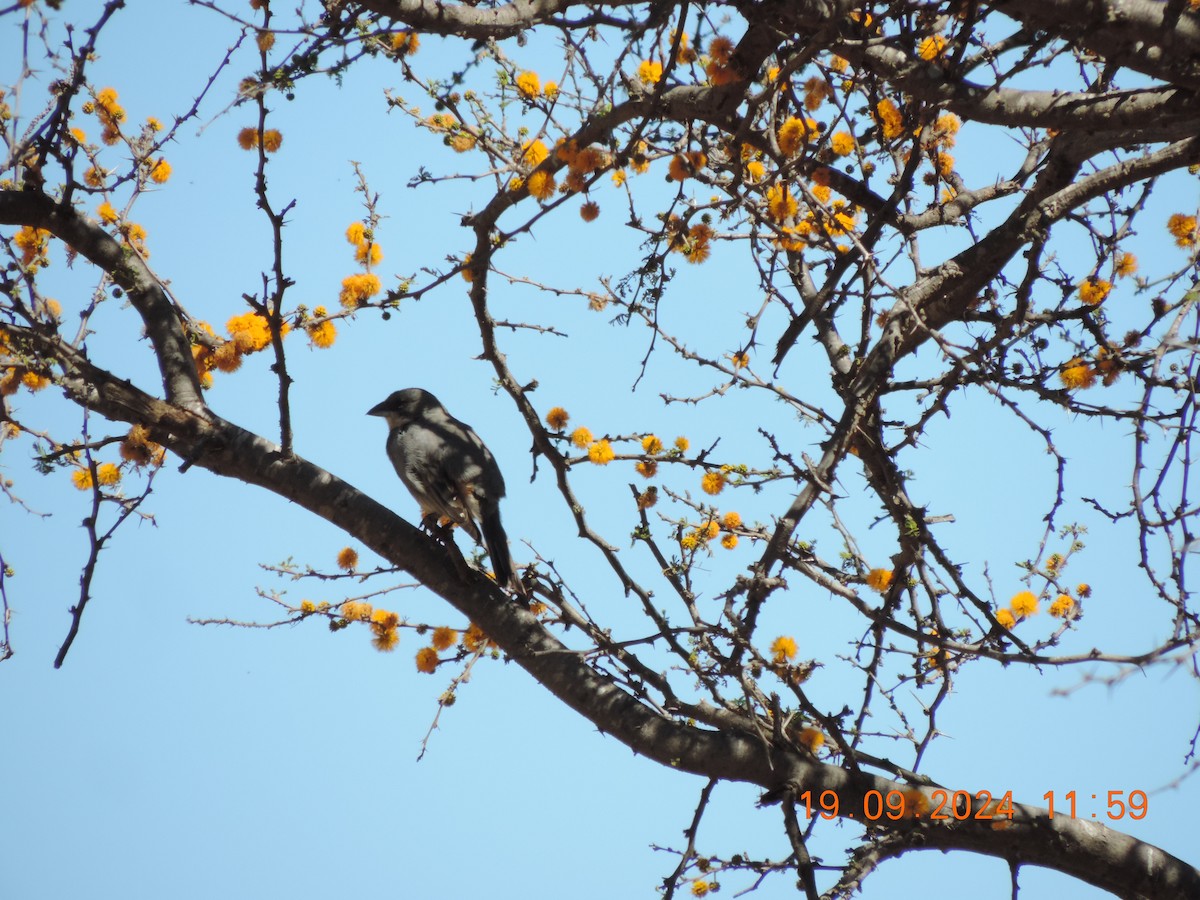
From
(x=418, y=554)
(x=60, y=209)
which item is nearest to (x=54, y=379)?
(x=60, y=209)

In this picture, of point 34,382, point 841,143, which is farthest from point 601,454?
point 34,382

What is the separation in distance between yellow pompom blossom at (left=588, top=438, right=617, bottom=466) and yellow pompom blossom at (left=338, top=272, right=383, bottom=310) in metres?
1.17

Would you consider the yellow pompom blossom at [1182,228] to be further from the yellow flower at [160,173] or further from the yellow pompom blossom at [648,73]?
the yellow flower at [160,173]

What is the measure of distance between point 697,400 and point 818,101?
1.38 meters

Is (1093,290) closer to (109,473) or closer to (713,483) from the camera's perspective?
(713,483)

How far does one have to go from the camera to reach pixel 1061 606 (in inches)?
188

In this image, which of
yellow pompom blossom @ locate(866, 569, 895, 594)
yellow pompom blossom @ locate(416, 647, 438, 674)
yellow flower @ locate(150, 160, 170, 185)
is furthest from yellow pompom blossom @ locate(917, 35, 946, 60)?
yellow flower @ locate(150, 160, 170, 185)

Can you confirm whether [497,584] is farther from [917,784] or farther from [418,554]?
[917,784]

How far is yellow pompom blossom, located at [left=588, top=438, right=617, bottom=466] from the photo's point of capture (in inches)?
168

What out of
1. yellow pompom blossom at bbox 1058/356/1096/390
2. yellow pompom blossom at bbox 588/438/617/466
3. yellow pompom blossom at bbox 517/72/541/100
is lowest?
yellow pompom blossom at bbox 588/438/617/466

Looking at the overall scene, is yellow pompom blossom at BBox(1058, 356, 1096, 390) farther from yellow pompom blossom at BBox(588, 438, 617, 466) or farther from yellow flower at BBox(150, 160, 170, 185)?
yellow flower at BBox(150, 160, 170, 185)

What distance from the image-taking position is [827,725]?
3.55 meters

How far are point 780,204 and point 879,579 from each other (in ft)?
5.06

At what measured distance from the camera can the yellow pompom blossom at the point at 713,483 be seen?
184 inches
